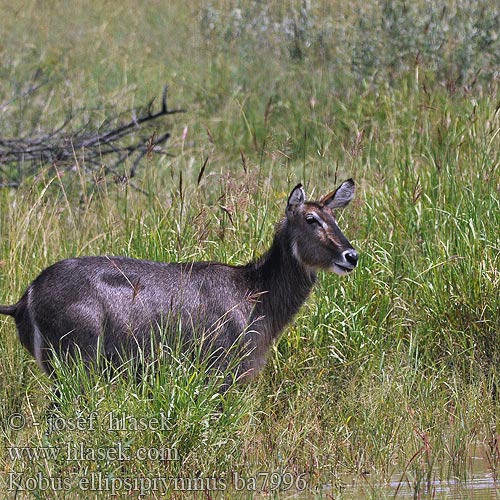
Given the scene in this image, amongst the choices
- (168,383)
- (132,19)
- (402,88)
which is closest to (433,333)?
(168,383)

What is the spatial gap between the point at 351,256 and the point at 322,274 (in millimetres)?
817

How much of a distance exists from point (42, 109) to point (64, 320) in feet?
18.1

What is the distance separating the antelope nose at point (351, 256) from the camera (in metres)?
6.19

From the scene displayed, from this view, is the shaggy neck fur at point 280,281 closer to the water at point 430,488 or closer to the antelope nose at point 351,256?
the antelope nose at point 351,256

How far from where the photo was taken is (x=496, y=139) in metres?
8.09

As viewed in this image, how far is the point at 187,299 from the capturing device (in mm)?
6227

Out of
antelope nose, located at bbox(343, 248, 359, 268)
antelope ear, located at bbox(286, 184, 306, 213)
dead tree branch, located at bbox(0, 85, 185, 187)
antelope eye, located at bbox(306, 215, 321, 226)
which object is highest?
antelope ear, located at bbox(286, 184, 306, 213)

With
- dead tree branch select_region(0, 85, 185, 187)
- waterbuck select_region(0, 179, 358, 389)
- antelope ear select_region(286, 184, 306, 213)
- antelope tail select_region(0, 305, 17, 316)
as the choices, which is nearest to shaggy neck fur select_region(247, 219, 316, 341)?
waterbuck select_region(0, 179, 358, 389)

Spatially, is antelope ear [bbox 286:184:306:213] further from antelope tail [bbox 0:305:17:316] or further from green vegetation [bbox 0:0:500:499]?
antelope tail [bbox 0:305:17:316]

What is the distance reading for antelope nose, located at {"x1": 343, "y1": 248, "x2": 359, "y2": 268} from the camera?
20.3ft

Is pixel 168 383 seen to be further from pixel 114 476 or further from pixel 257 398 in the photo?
pixel 257 398

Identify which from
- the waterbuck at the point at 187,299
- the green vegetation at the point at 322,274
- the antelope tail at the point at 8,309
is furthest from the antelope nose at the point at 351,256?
the antelope tail at the point at 8,309

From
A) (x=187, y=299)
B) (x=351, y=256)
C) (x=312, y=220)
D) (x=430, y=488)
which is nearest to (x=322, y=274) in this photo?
(x=312, y=220)

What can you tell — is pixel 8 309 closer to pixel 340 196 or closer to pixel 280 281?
pixel 280 281
